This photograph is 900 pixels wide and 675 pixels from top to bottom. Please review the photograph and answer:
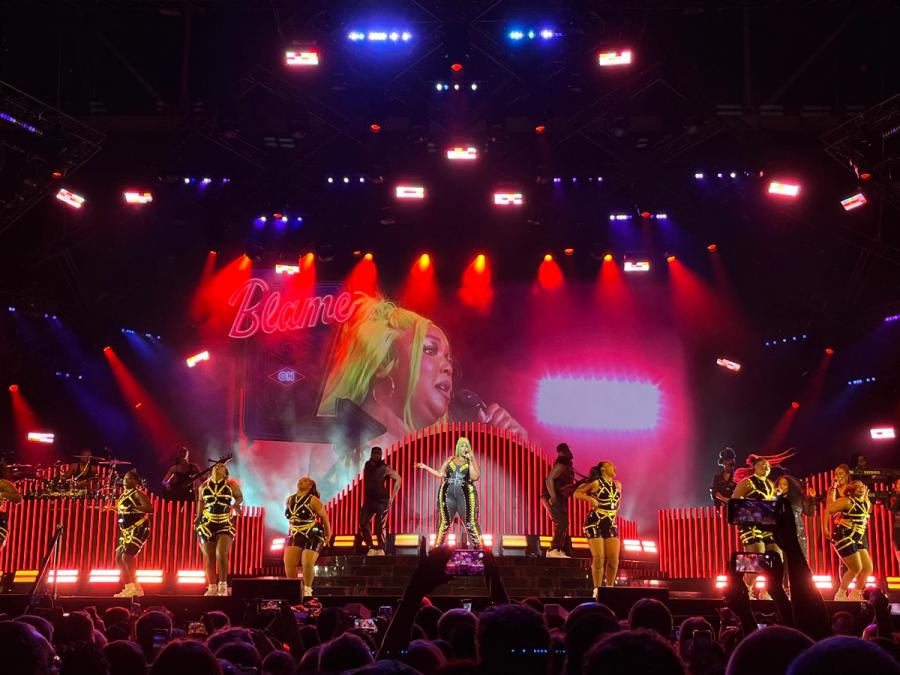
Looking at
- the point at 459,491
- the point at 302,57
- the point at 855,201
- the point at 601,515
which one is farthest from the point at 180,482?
the point at 855,201

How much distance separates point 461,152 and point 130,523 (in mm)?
8954

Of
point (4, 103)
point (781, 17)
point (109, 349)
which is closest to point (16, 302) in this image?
point (109, 349)

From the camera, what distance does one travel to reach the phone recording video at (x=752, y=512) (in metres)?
3.55

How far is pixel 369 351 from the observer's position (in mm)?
21125

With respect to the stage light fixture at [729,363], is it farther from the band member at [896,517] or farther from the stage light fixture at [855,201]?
the band member at [896,517]

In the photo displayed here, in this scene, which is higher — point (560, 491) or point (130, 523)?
point (560, 491)

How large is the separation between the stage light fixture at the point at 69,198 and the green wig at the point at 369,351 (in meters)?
6.32

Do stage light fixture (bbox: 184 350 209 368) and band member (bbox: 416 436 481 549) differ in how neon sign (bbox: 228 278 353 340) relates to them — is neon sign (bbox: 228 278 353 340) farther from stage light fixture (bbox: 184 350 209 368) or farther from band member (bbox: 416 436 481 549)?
band member (bbox: 416 436 481 549)

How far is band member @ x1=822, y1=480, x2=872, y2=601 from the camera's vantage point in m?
13.3

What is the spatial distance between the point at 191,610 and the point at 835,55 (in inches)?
618

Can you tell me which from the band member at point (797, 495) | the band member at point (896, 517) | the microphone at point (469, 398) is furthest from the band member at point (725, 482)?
the microphone at point (469, 398)

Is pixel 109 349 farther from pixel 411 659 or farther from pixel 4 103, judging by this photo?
pixel 411 659

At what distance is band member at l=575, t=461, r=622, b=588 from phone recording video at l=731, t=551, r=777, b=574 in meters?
9.63

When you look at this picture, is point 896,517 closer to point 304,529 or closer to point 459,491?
point 459,491
